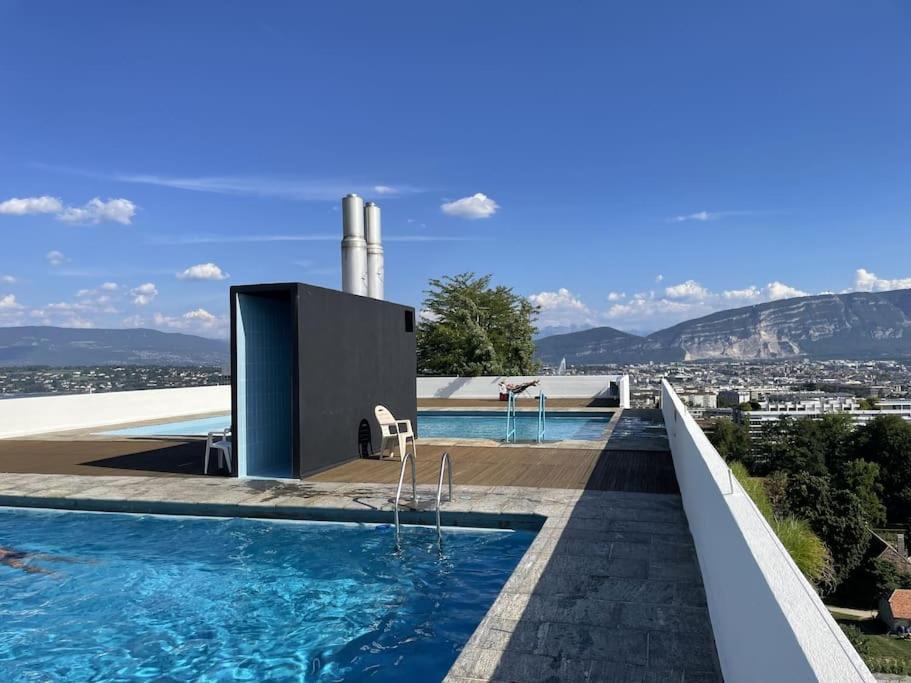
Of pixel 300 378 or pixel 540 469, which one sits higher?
pixel 300 378

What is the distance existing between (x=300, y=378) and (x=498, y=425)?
9.12 m

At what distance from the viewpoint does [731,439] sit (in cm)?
5419

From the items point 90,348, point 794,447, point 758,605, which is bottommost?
point 794,447

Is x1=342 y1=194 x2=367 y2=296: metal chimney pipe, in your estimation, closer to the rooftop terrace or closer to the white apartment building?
the rooftop terrace

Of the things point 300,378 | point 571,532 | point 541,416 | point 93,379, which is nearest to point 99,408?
point 93,379

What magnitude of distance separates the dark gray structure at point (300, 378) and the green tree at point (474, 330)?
17670 mm

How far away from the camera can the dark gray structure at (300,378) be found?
25.8 ft

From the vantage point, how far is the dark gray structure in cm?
786

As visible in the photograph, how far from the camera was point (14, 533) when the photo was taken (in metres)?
6.31

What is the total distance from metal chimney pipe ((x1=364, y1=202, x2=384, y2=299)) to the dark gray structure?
14.4ft

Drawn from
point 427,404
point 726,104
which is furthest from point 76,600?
point 726,104

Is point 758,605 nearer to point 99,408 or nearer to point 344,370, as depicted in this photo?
point 344,370

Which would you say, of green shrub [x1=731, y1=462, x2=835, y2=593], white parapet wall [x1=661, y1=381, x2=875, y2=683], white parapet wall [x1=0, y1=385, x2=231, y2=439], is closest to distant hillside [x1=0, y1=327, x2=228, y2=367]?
white parapet wall [x1=0, y1=385, x2=231, y2=439]

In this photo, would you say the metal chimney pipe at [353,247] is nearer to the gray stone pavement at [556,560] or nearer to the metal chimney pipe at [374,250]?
the metal chimney pipe at [374,250]
